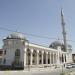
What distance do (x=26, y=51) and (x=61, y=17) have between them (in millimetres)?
30884

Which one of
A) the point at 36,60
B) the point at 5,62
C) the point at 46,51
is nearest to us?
the point at 5,62

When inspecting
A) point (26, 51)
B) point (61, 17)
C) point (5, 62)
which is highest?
point (61, 17)

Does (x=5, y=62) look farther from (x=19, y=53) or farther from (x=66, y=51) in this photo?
(x=66, y=51)

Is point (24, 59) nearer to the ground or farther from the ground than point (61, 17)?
nearer to the ground

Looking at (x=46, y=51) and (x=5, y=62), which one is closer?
(x=5, y=62)

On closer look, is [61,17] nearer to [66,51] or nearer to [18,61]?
[66,51]

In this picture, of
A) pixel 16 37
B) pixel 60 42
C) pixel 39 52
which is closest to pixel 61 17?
pixel 60 42

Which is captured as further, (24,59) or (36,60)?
(36,60)

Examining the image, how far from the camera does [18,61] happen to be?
5231cm

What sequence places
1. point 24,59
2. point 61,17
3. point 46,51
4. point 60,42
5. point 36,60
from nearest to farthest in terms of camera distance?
point 24,59, point 36,60, point 46,51, point 61,17, point 60,42

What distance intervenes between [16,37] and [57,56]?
92.0 ft

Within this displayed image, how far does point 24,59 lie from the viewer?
1996 inches

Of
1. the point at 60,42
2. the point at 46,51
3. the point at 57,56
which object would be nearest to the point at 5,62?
the point at 46,51

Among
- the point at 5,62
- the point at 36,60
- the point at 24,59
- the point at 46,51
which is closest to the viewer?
the point at 24,59
